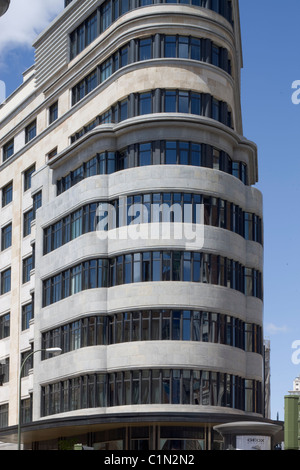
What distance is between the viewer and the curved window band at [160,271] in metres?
49.3

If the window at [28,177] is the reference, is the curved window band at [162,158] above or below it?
below

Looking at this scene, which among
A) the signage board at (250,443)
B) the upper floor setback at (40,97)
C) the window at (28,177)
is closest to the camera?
the signage board at (250,443)

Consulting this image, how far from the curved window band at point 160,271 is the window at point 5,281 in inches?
615

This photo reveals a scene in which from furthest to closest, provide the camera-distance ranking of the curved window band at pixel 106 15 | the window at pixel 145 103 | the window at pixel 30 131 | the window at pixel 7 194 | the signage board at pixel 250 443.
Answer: the window at pixel 7 194, the window at pixel 30 131, the curved window band at pixel 106 15, the window at pixel 145 103, the signage board at pixel 250 443

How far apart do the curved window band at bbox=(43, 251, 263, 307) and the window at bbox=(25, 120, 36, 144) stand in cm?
1887

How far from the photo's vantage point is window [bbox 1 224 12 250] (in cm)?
7062

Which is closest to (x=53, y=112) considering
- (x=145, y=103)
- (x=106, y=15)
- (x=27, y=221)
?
(x=27, y=221)

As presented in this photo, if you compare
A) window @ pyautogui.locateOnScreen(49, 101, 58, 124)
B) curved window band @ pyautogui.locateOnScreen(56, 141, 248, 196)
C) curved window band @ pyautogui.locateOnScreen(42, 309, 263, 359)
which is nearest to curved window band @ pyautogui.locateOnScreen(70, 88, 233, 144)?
curved window band @ pyautogui.locateOnScreen(56, 141, 248, 196)

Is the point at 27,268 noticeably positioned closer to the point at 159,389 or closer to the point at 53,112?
the point at 53,112

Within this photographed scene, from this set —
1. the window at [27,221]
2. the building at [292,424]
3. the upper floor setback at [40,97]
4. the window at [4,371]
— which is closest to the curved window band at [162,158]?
the upper floor setback at [40,97]

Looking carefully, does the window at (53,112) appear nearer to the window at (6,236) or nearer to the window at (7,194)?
the window at (7,194)
